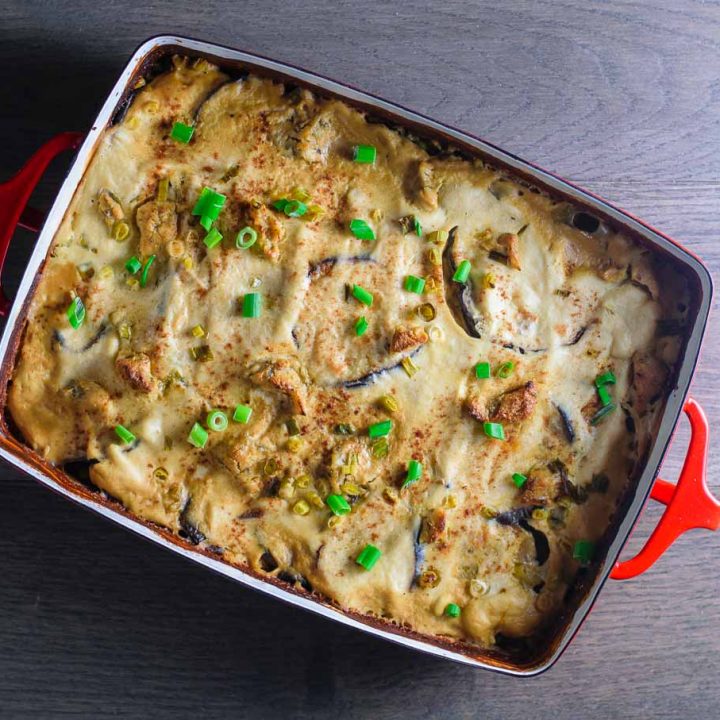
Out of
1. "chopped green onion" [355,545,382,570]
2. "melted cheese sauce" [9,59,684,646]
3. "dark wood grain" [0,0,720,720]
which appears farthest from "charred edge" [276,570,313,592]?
"dark wood grain" [0,0,720,720]

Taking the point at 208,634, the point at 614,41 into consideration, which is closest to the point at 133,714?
the point at 208,634

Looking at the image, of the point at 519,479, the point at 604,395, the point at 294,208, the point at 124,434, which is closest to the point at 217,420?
the point at 124,434

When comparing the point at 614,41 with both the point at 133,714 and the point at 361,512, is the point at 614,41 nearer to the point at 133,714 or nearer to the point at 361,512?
the point at 361,512

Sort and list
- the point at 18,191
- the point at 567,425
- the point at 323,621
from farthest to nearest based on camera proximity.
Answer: the point at 323,621
the point at 567,425
the point at 18,191

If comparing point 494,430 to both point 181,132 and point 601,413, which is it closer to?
point 601,413

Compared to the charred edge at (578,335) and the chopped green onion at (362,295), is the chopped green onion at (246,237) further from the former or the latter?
the charred edge at (578,335)

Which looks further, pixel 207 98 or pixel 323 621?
pixel 323 621
